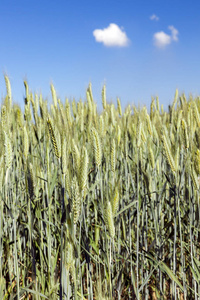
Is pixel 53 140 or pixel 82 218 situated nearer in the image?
pixel 53 140

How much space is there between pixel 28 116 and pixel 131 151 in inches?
A: 30.7

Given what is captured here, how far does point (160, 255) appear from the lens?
1477 millimetres

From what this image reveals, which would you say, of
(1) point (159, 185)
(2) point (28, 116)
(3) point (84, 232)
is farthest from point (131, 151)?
(3) point (84, 232)

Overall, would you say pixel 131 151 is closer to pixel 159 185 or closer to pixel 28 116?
pixel 159 185

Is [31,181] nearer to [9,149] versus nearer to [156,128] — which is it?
[9,149]

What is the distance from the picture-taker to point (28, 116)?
200cm

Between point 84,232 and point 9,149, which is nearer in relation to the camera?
point 9,149

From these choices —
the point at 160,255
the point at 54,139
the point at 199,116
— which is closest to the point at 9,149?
the point at 54,139

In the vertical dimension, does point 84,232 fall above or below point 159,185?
below

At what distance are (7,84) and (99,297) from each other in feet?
4.86

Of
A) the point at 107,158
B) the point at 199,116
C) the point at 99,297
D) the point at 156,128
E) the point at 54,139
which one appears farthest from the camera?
the point at 156,128

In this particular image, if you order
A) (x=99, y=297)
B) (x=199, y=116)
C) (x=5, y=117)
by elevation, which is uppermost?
(x=199, y=116)

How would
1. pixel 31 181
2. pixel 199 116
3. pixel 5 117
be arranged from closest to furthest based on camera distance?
pixel 31 181, pixel 5 117, pixel 199 116

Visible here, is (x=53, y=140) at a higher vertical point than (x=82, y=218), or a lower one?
higher
